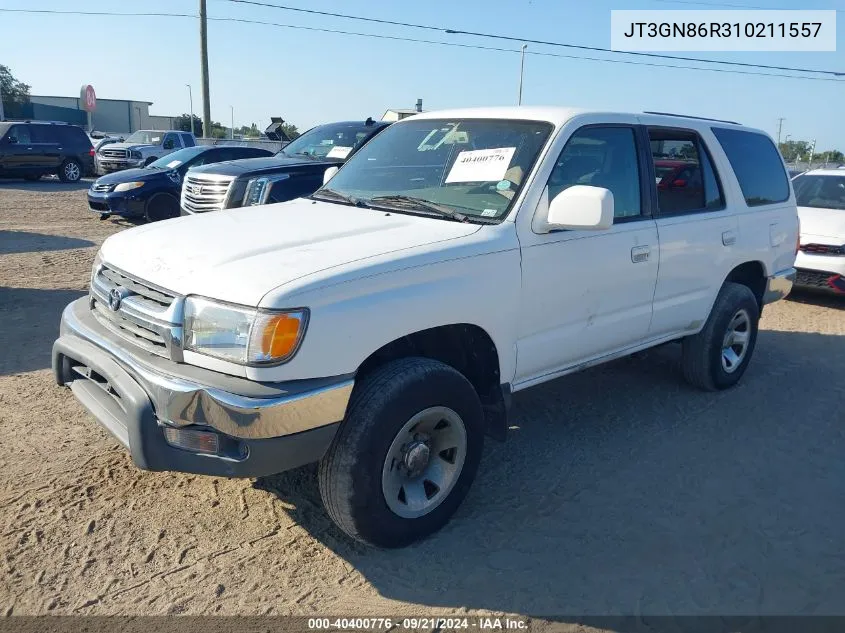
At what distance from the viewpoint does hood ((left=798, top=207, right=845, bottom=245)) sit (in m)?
8.15

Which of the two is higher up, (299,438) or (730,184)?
(730,184)

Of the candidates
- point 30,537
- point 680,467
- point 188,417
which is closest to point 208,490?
point 30,537

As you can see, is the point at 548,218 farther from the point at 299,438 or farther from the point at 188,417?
the point at 188,417

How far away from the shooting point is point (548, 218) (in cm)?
345

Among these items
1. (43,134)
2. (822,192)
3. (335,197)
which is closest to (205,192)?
(335,197)

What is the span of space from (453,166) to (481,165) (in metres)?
0.19

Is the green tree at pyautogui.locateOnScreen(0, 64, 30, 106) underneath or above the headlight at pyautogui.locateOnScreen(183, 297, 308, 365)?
above

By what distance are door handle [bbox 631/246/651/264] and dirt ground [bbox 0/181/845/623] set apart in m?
1.17

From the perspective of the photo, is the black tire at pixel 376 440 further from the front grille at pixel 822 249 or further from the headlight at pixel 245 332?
the front grille at pixel 822 249

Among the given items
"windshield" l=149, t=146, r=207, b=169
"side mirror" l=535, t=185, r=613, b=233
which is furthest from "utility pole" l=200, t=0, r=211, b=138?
"side mirror" l=535, t=185, r=613, b=233

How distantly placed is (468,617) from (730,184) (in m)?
3.63

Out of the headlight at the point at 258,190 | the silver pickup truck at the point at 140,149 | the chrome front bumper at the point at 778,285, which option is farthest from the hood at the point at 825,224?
Result: the silver pickup truck at the point at 140,149

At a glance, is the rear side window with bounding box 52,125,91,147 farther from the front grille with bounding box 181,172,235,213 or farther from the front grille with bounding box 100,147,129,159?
the front grille with bounding box 181,172,235,213

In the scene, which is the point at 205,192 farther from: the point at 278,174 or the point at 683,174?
the point at 683,174
